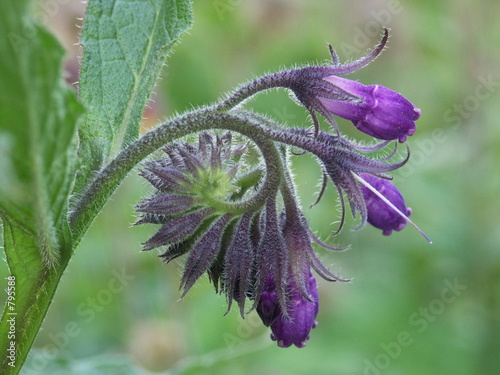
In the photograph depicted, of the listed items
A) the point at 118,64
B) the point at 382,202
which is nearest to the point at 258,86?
the point at 118,64

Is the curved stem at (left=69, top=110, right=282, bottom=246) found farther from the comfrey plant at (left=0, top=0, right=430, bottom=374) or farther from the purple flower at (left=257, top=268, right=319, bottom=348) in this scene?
the purple flower at (left=257, top=268, right=319, bottom=348)

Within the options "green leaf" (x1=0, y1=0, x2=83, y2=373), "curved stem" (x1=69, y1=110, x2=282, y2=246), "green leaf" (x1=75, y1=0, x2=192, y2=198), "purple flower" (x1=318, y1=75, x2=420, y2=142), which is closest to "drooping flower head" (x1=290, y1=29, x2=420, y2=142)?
"purple flower" (x1=318, y1=75, x2=420, y2=142)

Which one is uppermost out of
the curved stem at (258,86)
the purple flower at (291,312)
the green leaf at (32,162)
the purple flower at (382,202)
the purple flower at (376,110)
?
the curved stem at (258,86)

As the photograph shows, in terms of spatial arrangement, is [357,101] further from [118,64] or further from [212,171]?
[118,64]

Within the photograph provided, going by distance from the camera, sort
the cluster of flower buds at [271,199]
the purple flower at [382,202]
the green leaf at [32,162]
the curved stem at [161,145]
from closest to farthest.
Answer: the green leaf at [32,162], the curved stem at [161,145], the cluster of flower buds at [271,199], the purple flower at [382,202]

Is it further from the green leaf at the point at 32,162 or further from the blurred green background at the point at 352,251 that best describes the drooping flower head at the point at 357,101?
the blurred green background at the point at 352,251

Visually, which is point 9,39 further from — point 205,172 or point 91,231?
point 91,231

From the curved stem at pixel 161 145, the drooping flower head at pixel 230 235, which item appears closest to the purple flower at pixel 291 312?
the drooping flower head at pixel 230 235

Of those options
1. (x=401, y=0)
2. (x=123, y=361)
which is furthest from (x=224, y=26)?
(x=123, y=361)

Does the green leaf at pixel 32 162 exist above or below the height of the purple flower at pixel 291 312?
above
